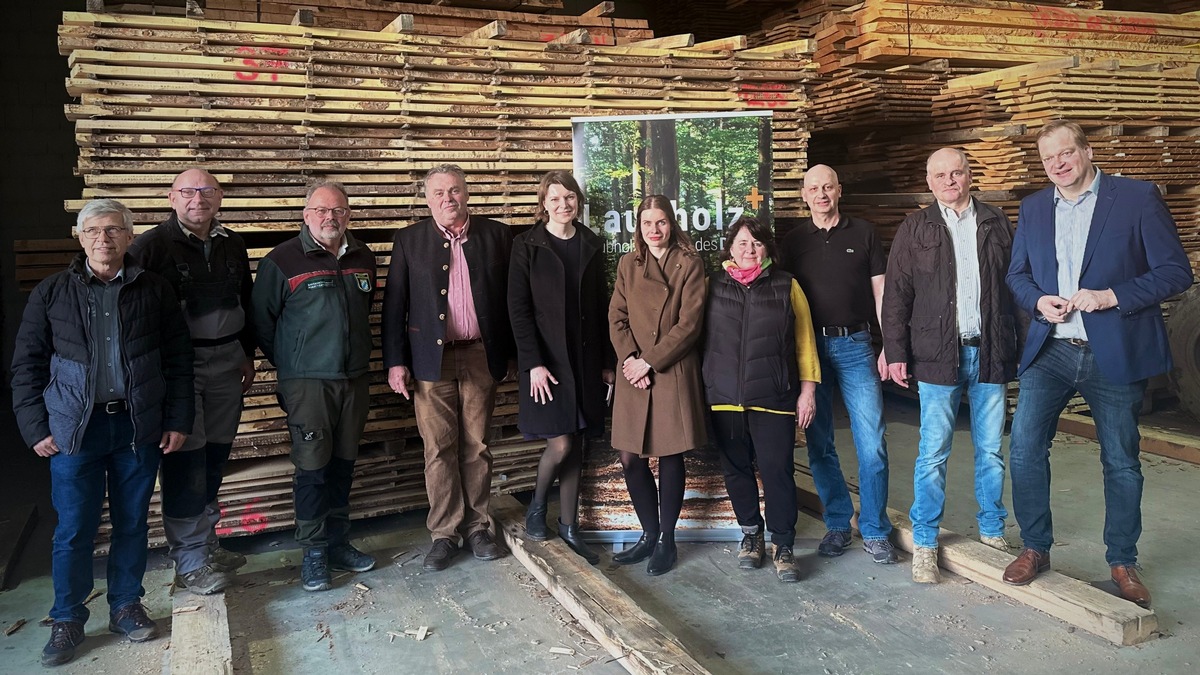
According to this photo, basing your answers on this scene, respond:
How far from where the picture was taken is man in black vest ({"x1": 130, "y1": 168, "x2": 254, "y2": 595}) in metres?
4.02

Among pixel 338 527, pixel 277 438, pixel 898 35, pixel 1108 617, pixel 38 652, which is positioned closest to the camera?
pixel 1108 617

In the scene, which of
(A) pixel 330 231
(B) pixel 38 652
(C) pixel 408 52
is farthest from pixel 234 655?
(C) pixel 408 52

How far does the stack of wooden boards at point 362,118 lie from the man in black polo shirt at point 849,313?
1.54m

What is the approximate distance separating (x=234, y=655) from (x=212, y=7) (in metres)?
3.87

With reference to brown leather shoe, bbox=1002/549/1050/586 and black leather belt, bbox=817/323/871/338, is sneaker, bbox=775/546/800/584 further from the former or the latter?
black leather belt, bbox=817/323/871/338

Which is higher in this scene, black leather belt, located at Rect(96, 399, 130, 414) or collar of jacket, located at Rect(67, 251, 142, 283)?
collar of jacket, located at Rect(67, 251, 142, 283)

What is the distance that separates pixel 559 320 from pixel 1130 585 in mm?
2712

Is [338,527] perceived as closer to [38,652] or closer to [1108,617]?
[38,652]

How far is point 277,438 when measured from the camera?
16.7 feet

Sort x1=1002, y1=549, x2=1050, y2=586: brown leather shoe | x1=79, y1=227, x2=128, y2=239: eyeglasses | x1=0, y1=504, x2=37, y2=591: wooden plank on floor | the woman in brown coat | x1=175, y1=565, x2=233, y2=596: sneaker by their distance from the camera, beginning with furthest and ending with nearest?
x1=0, y1=504, x2=37, y2=591: wooden plank on floor < the woman in brown coat < x1=175, y1=565, x2=233, y2=596: sneaker < x1=1002, y1=549, x2=1050, y2=586: brown leather shoe < x1=79, y1=227, x2=128, y2=239: eyeglasses

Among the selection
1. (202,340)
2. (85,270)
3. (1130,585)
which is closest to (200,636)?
(202,340)

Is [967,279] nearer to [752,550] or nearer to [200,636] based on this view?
[752,550]

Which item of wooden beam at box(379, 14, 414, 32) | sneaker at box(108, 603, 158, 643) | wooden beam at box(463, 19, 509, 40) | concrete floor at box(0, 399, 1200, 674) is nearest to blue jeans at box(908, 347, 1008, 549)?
concrete floor at box(0, 399, 1200, 674)

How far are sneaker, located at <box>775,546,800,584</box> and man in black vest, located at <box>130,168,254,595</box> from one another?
8.34 feet
